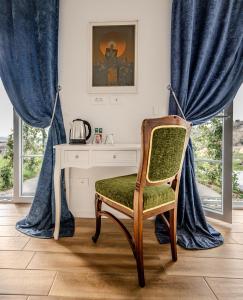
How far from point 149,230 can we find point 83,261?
0.77m

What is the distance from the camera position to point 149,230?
2.08 m

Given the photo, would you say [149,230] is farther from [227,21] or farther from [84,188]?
[227,21]

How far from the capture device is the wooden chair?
1314 mm

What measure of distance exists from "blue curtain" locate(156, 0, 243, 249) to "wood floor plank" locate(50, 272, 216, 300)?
677 mm

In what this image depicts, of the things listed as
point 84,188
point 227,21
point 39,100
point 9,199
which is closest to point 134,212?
point 84,188

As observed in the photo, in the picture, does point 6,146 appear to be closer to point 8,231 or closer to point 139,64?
point 8,231

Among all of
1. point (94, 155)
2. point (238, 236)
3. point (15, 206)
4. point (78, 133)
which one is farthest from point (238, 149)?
point (15, 206)

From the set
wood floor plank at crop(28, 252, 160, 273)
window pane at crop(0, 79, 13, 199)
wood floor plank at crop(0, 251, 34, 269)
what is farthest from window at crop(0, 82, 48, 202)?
wood floor plank at crop(28, 252, 160, 273)

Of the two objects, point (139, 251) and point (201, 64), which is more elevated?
point (201, 64)

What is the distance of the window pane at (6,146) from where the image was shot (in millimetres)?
2750

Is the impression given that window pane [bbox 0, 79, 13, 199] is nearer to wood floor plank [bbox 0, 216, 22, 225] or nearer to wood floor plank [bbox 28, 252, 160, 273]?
wood floor plank [bbox 0, 216, 22, 225]

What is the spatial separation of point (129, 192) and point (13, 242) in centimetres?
115

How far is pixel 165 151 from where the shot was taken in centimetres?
139

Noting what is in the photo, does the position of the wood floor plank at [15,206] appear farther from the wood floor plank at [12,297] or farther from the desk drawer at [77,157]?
the wood floor plank at [12,297]
